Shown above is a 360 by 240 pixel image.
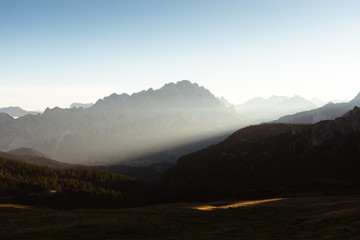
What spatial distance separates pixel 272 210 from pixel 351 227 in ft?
80.8

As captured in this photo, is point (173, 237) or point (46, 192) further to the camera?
point (46, 192)

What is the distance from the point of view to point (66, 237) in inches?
1647

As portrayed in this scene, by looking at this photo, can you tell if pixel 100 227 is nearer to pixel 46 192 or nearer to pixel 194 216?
pixel 194 216

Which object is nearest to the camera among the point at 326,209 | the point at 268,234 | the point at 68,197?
the point at 268,234

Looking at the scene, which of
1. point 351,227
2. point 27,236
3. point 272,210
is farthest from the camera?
point 272,210

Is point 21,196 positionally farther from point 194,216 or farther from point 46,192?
point 194,216

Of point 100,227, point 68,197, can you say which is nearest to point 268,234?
point 100,227

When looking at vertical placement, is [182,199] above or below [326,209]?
below

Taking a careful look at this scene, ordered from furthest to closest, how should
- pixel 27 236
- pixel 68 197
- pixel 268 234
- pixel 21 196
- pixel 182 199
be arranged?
pixel 68 197 < pixel 182 199 < pixel 21 196 < pixel 27 236 < pixel 268 234

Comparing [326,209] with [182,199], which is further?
[182,199]

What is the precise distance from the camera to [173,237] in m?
40.5

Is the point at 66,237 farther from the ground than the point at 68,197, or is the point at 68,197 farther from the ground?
the point at 66,237

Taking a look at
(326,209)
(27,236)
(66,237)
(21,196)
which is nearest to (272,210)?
(326,209)

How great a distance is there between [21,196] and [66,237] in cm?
14076
